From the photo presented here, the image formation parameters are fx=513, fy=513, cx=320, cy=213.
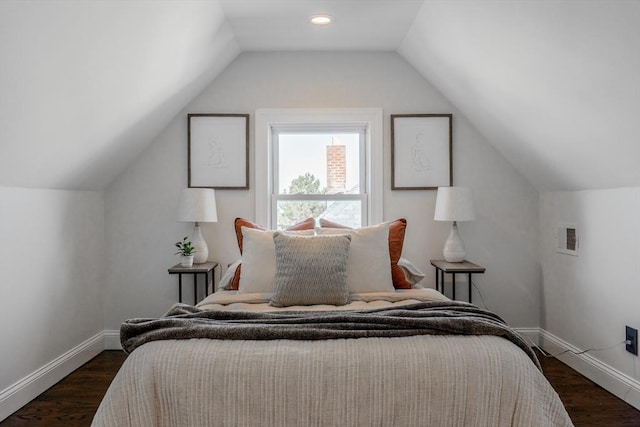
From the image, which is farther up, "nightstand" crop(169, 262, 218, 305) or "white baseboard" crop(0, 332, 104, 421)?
"nightstand" crop(169, 262, 218, 305)

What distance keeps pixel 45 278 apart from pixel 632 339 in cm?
363

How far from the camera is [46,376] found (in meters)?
3.28

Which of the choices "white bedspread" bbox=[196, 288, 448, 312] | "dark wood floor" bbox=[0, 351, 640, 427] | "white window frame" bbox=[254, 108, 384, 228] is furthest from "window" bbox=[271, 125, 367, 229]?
"dark wood floor" bbox=[0, 351, 640, 427]

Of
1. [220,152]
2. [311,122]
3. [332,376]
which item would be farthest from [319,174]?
[332,376]

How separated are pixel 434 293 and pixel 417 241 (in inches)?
44.9

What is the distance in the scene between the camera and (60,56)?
2.31m

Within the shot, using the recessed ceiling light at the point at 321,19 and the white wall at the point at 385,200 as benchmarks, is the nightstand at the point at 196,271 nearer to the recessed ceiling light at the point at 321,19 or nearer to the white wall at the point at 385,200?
the white wall at the point at 385,200

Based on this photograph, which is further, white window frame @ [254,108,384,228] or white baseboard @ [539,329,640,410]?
white window frame @ [254,108,384,228]

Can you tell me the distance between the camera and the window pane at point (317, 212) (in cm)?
436

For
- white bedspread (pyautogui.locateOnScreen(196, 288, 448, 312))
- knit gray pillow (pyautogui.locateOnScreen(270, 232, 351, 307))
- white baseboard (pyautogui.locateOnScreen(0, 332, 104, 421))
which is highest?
knit gray pillow (pyautogui.locateOnScreen(270, 232, 351, 307))

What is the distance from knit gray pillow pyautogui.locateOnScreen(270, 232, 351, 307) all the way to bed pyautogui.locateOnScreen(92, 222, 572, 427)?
0.62 meters

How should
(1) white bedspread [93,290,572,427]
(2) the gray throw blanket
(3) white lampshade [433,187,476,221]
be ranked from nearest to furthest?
(1) white bedspread [93,290,572,427]
(2) the gray throw blanket
(3) white lampshade [433,187,476,221]

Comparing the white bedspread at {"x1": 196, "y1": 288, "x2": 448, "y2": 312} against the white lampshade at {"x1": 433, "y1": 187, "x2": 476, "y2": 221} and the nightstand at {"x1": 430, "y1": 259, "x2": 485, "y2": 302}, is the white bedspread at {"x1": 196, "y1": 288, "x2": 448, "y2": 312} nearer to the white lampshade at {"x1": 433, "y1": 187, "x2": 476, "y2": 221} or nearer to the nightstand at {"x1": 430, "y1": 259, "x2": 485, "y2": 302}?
the nightstand at {"x1": 430, "y1": 259, "x2": 485, "y2": 302}

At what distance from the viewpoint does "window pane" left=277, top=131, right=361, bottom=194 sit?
4379 mm
